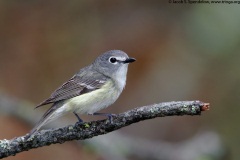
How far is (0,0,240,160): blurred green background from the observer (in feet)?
26.9

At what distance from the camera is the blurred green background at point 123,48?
820 centimetres

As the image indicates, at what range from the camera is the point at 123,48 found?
29.5 ft

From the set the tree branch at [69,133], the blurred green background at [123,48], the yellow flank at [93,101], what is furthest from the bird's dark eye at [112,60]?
the blurred green background at [123,48]

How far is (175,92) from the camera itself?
27.3ft

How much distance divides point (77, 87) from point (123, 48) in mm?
3074

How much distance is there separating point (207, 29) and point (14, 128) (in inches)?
134

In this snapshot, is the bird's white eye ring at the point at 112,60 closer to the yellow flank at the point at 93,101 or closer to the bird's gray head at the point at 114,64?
the bird's gray head at the point at 114,64

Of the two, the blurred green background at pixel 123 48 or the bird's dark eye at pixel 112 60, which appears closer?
the bird's dark eye at pixel 112 60

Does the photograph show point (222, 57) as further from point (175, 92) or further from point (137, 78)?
point (137, 78)

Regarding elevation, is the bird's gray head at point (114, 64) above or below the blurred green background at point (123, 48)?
below

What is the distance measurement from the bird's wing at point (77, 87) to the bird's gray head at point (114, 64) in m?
0.16

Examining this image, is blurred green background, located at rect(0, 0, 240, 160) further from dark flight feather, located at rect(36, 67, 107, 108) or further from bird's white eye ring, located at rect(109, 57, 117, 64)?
dark flight feather, located at rect(36, 67, 107, 108)

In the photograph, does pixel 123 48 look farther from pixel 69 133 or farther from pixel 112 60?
pixel 69 133

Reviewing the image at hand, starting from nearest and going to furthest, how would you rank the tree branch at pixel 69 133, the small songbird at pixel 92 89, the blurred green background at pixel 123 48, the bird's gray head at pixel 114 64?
the tree branch at pixel 69 133
the small songbird at pixel 92 89
the bird's gray head at pixel 114 64
the blurred green background at pixel 123 48
